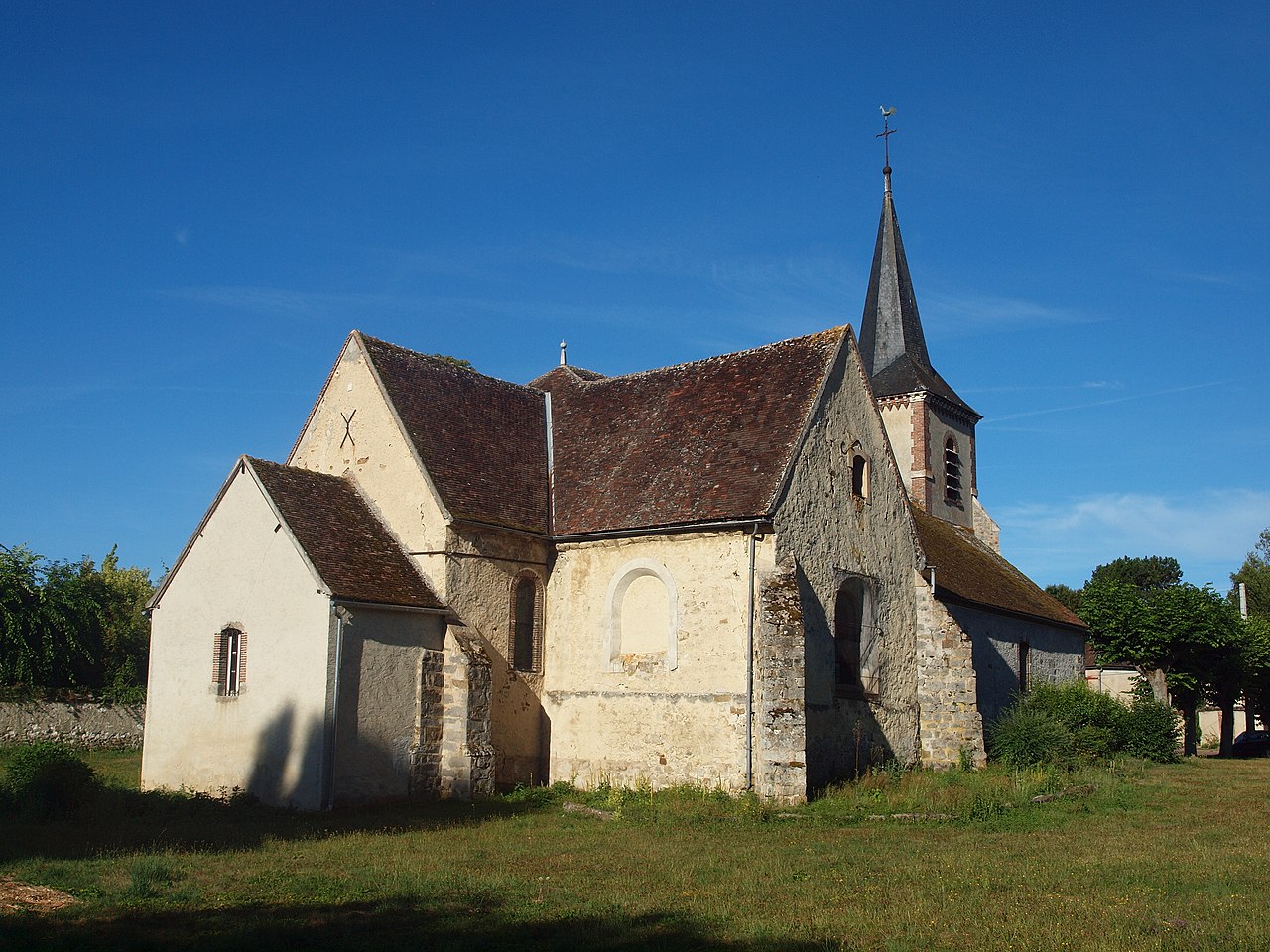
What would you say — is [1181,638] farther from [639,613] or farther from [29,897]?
[29,897]

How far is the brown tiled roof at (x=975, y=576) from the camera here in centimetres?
2741

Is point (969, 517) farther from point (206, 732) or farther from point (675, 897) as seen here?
point (675, 897)

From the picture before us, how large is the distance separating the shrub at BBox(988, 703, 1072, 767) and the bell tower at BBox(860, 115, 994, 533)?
10.6 meters

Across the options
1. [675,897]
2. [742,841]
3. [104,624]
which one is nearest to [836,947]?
[675,897]

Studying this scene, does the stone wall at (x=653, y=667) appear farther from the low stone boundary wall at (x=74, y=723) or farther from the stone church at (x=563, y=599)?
the low stone boundary wall at (x=74, y=723)

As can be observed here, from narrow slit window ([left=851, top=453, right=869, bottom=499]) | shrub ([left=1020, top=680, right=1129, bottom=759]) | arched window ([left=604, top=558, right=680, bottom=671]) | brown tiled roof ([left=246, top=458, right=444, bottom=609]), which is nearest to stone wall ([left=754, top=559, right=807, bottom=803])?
arched window ([left=604, top=558, right=680, bottom=671])

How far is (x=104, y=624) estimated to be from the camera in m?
32.8

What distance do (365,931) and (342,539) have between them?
37.8 feet

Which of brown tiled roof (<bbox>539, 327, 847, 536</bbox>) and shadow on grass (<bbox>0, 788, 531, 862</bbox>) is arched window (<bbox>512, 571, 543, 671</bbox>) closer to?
brown tiled roof (<bbox>539, 327, 847, 536</bbox>)

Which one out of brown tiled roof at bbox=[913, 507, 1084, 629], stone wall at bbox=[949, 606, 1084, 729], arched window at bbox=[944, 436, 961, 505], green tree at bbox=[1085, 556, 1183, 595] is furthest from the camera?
green tree at bbox=[1085, 556, 1183, 595]

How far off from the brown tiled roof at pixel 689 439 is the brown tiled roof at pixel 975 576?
624 centimetres

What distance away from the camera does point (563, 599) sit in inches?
889

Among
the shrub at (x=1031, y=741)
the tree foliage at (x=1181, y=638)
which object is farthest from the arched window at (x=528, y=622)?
the tree foliage at (x=1181, y=638)

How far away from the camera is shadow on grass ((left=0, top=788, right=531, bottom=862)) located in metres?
14.0
